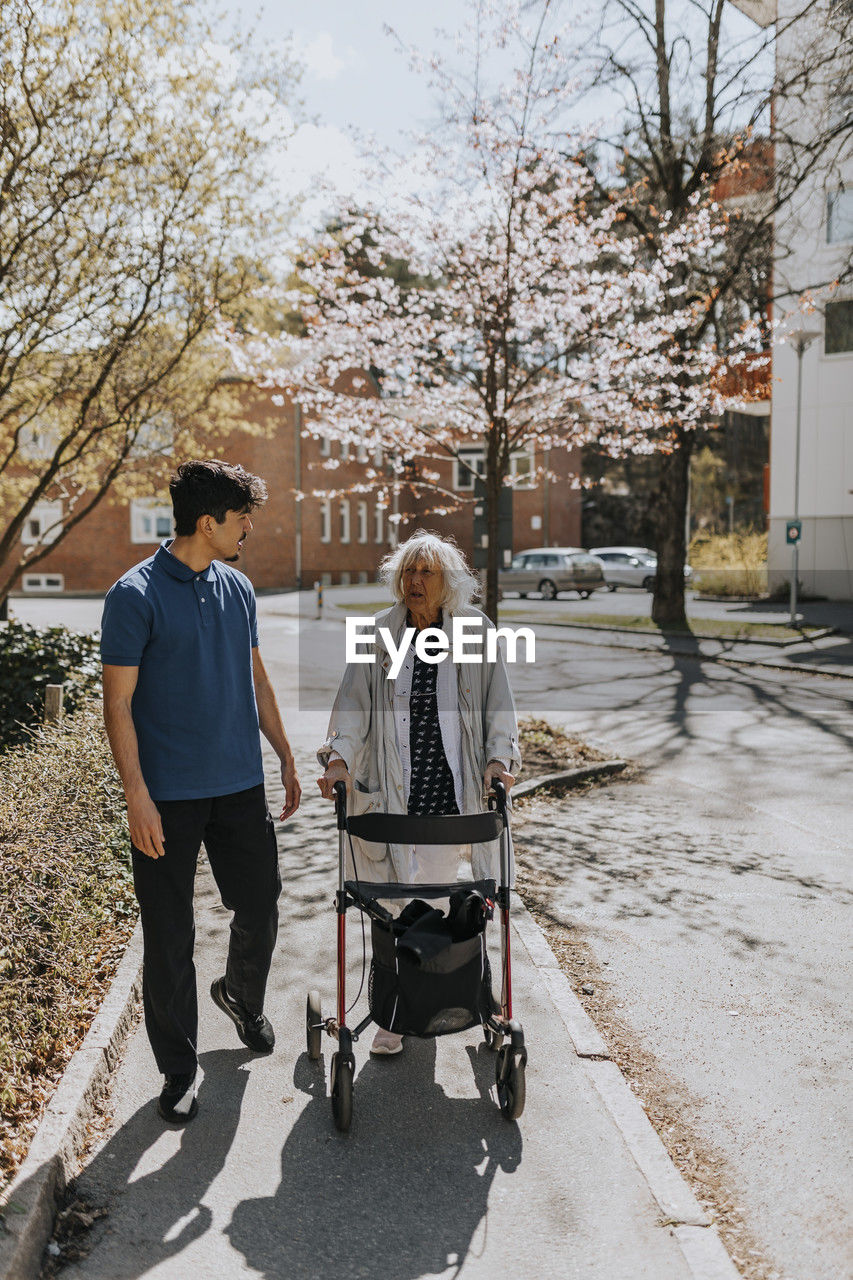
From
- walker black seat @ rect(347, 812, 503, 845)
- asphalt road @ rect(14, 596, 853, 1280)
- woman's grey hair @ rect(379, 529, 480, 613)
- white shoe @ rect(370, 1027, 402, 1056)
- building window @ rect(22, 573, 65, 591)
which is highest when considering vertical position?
woman's grey hair @ rect(379, 529, 480, 613)

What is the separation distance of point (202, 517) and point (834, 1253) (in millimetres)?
2767

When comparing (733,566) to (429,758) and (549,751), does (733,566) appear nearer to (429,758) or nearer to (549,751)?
(549,751)

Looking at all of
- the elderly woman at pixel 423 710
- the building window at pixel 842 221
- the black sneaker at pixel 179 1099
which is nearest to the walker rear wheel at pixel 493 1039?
the elderly woman at pixel 423 710

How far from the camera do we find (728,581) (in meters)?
32.6

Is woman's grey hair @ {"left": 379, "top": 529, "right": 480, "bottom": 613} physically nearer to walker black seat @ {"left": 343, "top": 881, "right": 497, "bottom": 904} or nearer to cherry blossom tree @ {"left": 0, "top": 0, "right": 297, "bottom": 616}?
walker black seat @ {"left": 343, "top": 881, "right": 497, "bottom": 904}

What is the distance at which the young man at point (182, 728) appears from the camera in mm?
3449

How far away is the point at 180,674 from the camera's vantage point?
11.8 ft

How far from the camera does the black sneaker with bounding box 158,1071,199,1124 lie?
11.7ft

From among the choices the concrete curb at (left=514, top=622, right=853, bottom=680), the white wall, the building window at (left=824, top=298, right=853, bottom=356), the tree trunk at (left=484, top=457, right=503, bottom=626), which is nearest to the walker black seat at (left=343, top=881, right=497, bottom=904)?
the tree trunk at (left=484, top=457, right=503, bottom=626)

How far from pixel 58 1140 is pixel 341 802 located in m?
1.29

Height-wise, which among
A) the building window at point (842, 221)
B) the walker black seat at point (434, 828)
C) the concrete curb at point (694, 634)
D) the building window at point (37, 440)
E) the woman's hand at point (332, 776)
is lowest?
the concrete curb at point (694, 634)

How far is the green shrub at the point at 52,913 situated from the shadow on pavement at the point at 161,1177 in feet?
0.86

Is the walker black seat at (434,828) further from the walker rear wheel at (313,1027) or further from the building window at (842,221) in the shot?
the building window at (842,221)

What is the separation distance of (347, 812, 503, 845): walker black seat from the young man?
515mm
